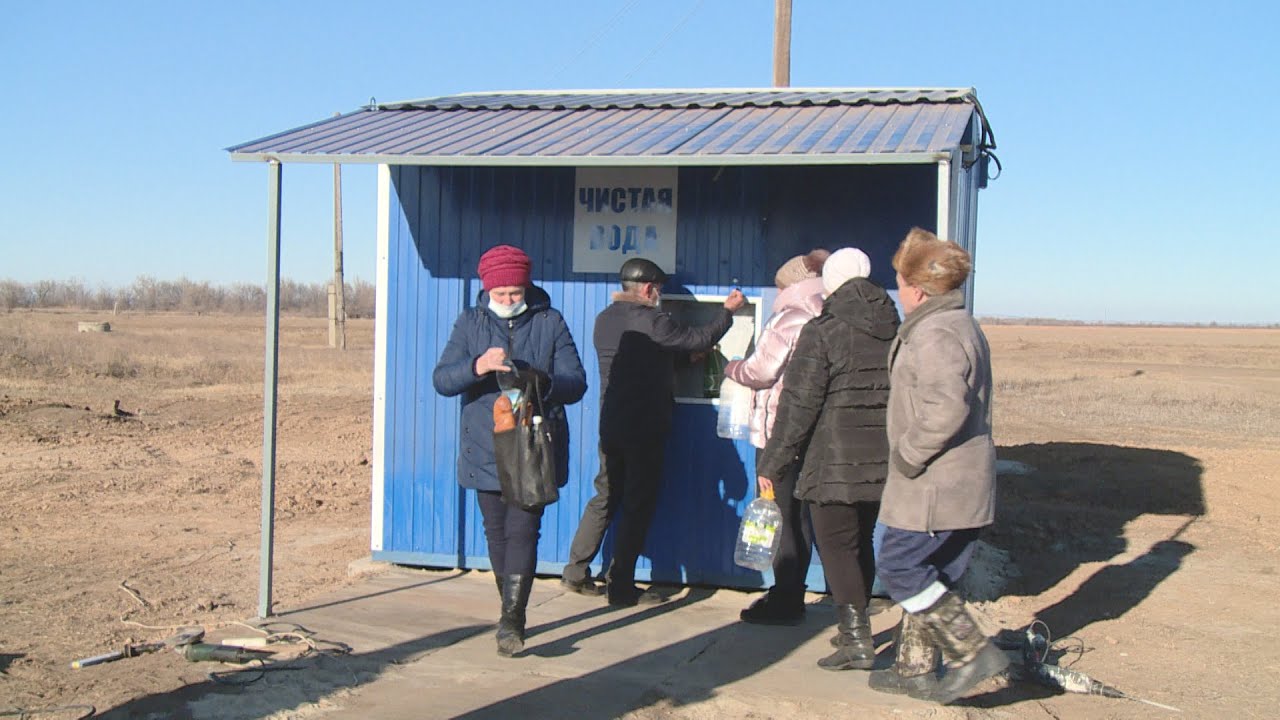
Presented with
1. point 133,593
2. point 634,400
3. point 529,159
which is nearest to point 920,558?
point 634,400

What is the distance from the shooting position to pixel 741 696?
15.8 feet

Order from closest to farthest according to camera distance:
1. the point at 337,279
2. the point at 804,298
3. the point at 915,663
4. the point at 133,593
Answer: the point at 915,663, the point at 804,298, the point at 133,593, the point at 337,279

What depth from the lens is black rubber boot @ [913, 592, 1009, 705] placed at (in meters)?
4.46

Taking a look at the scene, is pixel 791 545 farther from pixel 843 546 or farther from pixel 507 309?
pixel 507 309

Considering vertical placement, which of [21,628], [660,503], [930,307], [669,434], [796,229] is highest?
[796,229]

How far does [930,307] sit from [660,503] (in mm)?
2705

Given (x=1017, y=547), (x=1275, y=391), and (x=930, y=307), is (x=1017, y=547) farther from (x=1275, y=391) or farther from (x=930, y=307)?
(x=1275, y=391)

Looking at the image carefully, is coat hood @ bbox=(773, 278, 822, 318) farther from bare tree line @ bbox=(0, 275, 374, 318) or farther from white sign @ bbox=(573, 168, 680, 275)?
bare tree line @ bbox=(0, 275, 374, 318)

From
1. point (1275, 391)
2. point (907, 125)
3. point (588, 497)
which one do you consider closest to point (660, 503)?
point (588, 497)

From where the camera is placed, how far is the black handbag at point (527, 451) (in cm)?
500

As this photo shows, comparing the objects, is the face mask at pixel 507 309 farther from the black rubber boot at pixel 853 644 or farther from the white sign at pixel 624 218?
the black rubber boot at pixel 853 644

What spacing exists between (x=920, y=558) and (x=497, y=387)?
1.99 m

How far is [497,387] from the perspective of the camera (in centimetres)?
525

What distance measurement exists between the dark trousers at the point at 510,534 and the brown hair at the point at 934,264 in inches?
75.2
